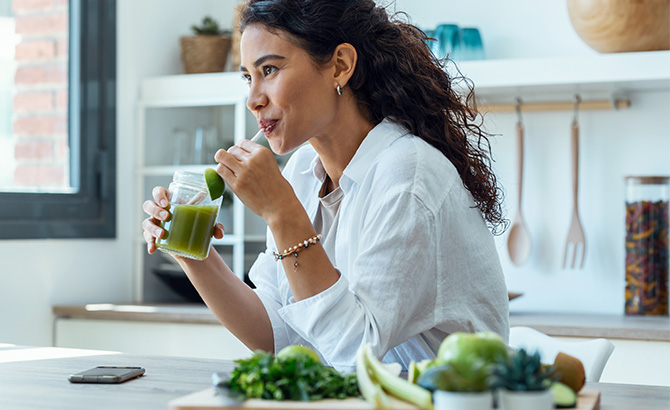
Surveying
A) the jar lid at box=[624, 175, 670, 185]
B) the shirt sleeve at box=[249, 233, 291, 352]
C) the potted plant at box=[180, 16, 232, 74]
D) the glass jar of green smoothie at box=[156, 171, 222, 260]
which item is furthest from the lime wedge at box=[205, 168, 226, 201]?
the potted plant at box=[180, 16, 232, 74]

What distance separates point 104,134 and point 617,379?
72.3 inches

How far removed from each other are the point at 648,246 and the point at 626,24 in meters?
0.64

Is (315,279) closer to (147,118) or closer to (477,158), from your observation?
(477,158)

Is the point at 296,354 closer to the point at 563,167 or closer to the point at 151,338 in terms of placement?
the point at 151,338

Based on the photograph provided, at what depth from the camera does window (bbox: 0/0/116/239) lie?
2697mm

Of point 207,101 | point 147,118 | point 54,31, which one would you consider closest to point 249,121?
point 207,101

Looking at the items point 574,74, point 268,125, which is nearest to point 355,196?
point 268,125

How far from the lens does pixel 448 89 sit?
60.2 inches

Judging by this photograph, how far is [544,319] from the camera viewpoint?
2439 mm

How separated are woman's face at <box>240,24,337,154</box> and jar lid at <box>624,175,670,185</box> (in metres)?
1.38

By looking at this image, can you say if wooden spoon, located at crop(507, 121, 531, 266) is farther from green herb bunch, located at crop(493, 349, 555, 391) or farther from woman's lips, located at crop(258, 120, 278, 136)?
green herb bunch, located at crop(493, 349, 555, 391)

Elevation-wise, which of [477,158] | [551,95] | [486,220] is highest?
[551,95]

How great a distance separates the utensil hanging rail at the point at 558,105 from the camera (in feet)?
8.70

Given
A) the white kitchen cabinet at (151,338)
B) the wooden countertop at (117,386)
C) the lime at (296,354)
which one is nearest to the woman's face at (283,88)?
the wooden countertop at (117,386)
